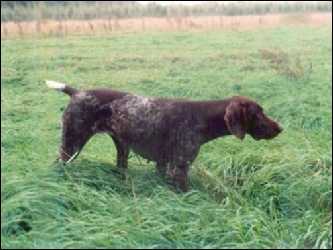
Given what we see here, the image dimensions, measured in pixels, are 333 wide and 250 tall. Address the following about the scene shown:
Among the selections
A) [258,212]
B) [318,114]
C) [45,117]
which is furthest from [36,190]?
[318,114]

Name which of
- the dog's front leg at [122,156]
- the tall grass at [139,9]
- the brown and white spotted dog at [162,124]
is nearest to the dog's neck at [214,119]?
the brown and white spotted dog at [162,124]

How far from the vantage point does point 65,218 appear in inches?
188

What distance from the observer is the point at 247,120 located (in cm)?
587

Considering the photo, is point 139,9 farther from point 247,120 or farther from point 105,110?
point 247,120

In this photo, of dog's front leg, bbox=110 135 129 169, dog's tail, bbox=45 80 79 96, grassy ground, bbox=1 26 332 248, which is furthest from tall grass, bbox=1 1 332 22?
dog's front leg, bbox=110 135 129 169

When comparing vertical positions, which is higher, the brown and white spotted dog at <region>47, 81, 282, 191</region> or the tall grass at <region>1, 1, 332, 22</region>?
the brown and white spotted dog at <region>47, 81, 282, 191</region>

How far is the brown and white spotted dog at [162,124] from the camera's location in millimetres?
5809

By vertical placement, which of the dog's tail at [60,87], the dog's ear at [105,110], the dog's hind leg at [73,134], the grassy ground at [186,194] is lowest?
the grassy ground at [186,194]

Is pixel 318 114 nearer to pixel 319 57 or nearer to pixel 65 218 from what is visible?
pixel 65 218

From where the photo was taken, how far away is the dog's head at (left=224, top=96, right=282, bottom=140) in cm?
577

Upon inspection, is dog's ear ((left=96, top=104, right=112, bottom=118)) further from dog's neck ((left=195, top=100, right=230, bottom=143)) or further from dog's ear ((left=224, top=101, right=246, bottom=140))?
dog's ear ((left=224, top=101, right=246, bottom=140))

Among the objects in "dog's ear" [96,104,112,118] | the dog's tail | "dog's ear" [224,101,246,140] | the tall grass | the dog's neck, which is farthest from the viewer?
the tall grass

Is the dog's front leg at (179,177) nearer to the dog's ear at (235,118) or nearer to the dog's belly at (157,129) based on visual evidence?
the dog's belly at (157,129)

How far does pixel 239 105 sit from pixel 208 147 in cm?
157
